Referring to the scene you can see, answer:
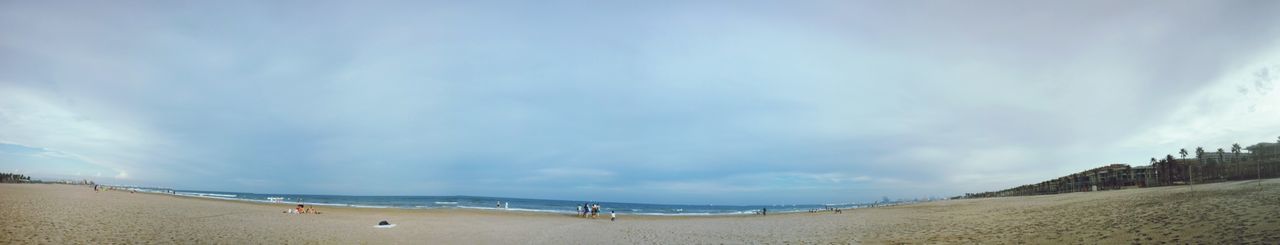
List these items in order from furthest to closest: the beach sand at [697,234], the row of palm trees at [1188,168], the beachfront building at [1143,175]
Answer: the beachfront building at [1143,175] < the row of palm trees at [1188,168] < the beach sand at [697,234]

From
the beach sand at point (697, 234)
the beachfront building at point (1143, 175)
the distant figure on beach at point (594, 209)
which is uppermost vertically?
the beachfront building at point (1143, 175)

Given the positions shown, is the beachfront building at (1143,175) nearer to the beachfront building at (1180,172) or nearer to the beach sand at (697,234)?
the beachfront building at (1180,172)

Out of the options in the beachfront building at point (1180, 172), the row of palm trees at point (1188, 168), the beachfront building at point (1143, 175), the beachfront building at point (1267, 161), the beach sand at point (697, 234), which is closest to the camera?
the beach sand at point (697, 234)

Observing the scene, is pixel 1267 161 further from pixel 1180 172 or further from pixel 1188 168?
pixel 1180 172

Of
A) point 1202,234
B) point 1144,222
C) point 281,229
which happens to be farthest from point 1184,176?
point 281,229

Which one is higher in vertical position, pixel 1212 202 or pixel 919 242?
pixel 1212 202

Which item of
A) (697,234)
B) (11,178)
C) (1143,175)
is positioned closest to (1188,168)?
(1143,175)

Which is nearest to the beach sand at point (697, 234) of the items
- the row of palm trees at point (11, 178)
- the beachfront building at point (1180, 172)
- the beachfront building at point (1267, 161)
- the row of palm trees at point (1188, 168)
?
the beachfront building at point (1180, 172)

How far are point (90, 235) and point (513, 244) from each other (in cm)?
1805

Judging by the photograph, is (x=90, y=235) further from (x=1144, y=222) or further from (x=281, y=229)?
(x=1144, y=222)

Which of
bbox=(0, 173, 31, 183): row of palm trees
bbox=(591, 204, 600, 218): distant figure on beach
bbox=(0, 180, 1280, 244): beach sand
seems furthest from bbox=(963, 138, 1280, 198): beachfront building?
bbox=(0, 173, 31, 183): row of palm trees

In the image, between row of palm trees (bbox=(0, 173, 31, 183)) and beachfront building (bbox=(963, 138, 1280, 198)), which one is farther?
row of palm trees (bbox=(0, 173, 31, 183))

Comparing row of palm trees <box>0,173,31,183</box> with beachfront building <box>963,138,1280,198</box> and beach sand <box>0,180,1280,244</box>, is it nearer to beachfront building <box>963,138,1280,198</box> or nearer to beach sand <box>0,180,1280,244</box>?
beach sand <box>0,180,1280,244</box>

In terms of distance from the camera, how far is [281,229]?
27.8 m
